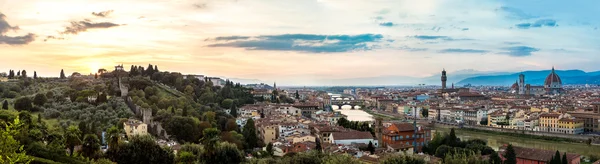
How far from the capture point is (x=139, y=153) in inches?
539

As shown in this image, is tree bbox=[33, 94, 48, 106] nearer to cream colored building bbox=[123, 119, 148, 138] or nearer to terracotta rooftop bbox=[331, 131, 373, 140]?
cream colored building bbox=[123, 119, 148, 138]

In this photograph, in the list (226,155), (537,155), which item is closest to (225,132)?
(226,155)

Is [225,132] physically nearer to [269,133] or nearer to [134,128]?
[269,133]

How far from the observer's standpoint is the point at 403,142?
2372cm

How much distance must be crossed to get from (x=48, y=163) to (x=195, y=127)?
13464 millimetres

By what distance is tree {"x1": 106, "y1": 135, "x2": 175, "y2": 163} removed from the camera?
44.3 ft

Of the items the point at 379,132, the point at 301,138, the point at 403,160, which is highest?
the point at 403,160

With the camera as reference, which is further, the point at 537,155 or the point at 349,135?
the point at 349,135

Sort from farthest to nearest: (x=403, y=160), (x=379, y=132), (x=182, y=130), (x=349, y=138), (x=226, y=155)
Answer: (x=379, y=132)
(x=182, y=130)
(x=349, y=138)
(x=226, y=155)
(x=403, y=160)

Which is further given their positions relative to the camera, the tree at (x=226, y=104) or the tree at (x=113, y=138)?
the tree at (x=226, y=104)

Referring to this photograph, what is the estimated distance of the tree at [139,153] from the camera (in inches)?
531

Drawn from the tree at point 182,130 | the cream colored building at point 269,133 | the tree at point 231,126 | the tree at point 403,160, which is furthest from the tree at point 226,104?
the tree at point 403,160

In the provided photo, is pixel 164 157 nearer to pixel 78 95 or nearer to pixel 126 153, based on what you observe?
pixel 126 153

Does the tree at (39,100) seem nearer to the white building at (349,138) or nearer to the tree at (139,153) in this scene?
the white building at (349,138)
